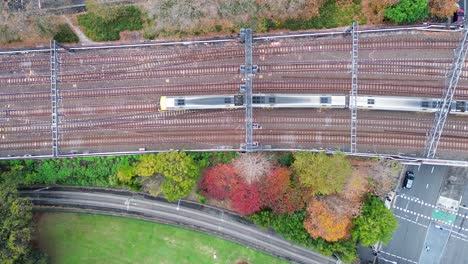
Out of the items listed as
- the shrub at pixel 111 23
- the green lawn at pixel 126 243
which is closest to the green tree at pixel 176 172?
the green lawn at pixel 126 243

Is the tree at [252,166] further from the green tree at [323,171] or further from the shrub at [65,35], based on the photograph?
the shrub at [65,35]

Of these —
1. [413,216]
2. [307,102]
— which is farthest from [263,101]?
[413,216]

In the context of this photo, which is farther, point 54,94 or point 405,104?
point 54,94

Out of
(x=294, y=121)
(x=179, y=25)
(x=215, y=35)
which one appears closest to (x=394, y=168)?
(x=294, y=121)

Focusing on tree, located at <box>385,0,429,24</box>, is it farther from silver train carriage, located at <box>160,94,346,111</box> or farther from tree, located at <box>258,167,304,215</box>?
tree, located at <box>258,167,304,215</box>

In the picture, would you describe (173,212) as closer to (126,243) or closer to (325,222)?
(126,243)

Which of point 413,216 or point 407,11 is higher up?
point 407,11

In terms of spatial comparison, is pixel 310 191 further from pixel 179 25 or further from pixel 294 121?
pixel 179 25

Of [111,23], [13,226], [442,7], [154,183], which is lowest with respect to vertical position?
[13,226]
